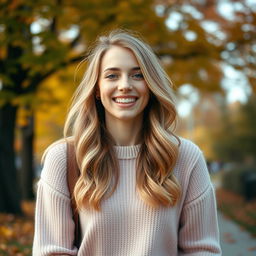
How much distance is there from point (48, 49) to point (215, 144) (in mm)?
21069

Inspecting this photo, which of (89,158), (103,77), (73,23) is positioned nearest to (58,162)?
(89,158)

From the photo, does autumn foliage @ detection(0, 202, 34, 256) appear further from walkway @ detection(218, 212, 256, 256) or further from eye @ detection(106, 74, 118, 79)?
eye @ detection(106, 74, 118, 79)

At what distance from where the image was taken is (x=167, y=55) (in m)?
12.5

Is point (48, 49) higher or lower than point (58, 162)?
lower

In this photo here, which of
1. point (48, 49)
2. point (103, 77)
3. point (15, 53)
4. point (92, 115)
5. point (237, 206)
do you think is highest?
point (103, 77)

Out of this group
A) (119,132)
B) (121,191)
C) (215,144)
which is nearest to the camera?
(121,191)

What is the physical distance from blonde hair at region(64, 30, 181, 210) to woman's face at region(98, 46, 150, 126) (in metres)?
0.04

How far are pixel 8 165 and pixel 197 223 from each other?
9470 millimetres

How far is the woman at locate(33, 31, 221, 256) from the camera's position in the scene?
2639 millimetres

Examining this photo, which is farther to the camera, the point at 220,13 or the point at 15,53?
the point at 220,13

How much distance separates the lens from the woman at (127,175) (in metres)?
2.64

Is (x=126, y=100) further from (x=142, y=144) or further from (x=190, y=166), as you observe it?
(x=190, y=166)

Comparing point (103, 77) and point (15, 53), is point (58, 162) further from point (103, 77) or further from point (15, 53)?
point (15, 53)

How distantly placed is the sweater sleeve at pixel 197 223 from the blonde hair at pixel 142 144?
0.13 meters
